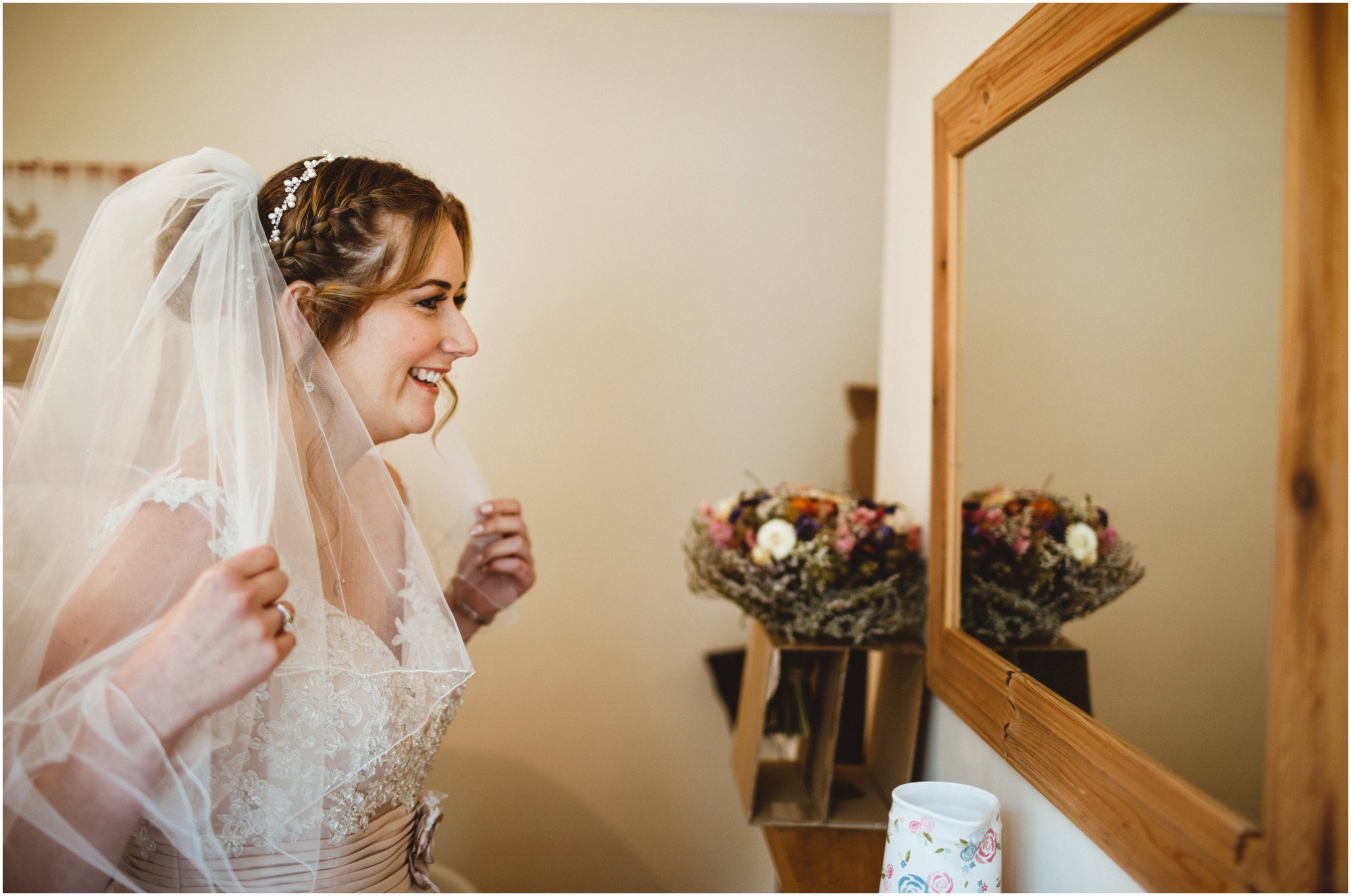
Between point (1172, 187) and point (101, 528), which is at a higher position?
point (1172, 187)

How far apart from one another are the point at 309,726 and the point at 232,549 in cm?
26

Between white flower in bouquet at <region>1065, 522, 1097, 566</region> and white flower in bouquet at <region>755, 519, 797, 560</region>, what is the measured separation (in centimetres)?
51

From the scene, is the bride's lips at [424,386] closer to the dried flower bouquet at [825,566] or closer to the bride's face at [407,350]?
the bride's face at [407,350]

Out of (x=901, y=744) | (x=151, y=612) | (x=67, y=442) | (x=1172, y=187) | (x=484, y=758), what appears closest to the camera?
(x=1172, y=187)

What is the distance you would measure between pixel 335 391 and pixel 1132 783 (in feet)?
3.70

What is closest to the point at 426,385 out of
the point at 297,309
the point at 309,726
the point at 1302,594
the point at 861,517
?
the point at 297,309

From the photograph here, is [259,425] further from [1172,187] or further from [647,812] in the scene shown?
[647,812]

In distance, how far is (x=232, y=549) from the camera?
113 centimetres

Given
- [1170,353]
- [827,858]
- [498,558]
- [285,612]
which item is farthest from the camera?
[498,558]

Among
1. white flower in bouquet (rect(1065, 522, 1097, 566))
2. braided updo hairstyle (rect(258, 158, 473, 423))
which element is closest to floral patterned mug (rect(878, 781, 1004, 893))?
white flower in bouquet (rect(1065, 522, 1097, 566))

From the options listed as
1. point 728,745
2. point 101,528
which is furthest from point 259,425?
point 728,745

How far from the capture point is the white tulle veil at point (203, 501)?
1095mm

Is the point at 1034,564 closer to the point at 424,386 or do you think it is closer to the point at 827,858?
the point at 827,858

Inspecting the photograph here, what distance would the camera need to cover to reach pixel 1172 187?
0.94m
